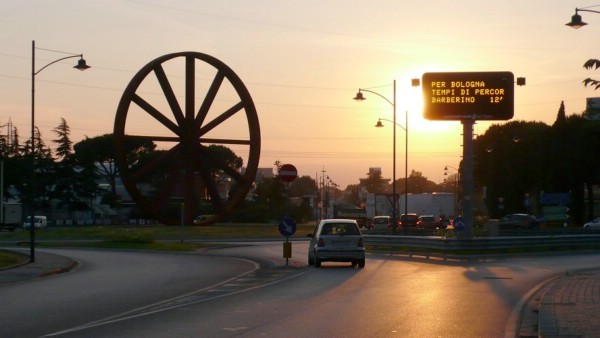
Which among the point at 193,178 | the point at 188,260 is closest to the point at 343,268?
the point at 188,260

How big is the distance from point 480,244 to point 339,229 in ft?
28.7

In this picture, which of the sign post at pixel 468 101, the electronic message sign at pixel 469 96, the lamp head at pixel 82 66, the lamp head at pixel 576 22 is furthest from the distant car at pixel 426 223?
the lamp head at pixel 576 22

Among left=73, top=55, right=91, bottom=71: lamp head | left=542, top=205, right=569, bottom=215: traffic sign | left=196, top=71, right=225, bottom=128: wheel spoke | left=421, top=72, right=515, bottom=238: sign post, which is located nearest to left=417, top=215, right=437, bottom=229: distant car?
left=542, top=205, right=569, bottom=215: traffic sign

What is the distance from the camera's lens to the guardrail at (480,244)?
36.6 m

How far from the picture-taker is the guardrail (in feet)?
120

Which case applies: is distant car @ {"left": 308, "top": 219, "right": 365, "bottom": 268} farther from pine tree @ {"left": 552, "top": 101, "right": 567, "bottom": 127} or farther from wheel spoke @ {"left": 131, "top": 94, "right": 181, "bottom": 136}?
pine tree @ {"left": 552, "top": 101, "right": 567, "bottom": 127}

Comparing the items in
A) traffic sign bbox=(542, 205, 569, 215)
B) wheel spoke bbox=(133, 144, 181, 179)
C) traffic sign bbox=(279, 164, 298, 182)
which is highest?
wheel spoke bbox=(133, 144, 181, 179)

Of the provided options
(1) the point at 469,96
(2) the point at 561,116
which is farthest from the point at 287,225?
(2) the point at 561,116

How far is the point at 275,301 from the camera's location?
58.1ft

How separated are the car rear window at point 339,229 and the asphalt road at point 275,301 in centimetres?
118

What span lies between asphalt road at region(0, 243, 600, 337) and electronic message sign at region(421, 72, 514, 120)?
11.2 meters

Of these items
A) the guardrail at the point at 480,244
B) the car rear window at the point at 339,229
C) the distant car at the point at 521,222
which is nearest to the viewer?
the car rear window at the point at 339,229

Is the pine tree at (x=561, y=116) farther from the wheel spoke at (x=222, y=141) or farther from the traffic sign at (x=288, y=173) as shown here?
the traffic sign at (x=288, y=173)

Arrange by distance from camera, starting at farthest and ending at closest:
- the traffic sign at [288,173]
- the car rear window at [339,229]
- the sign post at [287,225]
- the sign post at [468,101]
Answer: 1. the sign post at [468,101]
2. the traffic sign at [288,173]
3. the sign post at [287,225]
4. the car rear window at [339,229]
